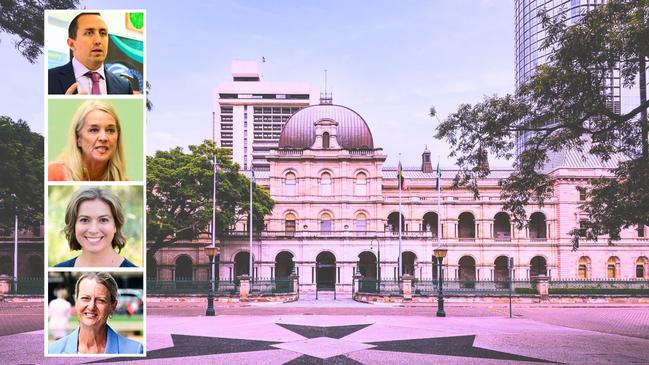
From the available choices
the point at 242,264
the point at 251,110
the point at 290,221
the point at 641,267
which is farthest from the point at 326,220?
the point at 251,110

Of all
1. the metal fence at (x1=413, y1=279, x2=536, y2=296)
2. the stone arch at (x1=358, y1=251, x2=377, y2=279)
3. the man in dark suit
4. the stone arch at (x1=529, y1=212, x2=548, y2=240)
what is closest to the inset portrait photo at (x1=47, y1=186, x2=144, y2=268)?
the man in dark suit

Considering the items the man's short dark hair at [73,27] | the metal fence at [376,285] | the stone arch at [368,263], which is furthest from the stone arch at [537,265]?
the man's short dark hair at [73,27]

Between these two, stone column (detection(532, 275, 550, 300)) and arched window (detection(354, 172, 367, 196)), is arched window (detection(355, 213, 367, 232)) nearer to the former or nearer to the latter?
arched window (detection(354, 172, 367, 196))

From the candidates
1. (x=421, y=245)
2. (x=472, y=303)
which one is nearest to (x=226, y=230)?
(x=421, y=245)

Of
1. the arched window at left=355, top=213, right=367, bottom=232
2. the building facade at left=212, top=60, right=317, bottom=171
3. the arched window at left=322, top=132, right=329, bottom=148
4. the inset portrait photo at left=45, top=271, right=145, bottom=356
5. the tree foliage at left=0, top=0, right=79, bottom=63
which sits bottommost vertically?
the inset portrait photo at left=45, top=271, right=145, bottom=356

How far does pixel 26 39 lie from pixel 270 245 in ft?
149

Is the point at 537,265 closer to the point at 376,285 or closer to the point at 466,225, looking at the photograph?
the point at 466,225

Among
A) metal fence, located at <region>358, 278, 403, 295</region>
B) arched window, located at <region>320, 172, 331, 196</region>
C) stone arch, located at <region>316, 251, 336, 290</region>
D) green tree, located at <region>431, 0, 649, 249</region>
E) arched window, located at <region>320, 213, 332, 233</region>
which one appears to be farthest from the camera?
arched window, located at <region>320, 172, 331, 196</region>

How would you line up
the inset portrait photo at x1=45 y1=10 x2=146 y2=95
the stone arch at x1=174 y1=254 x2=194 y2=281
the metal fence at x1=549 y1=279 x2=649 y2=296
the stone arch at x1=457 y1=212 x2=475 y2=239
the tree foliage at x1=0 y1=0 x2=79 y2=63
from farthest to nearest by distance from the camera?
the stone arch at x1=457 y1=212 x2=475 y2=239 < the stone arch at x1=174 y1=254 x2=194 y2=281 < the metal fence at x1=549 y1=279 x2=649 y2=296 < the tree foliage at x1=0 y1=0 x2=79 y2=63 < the inset portrait photo at x1=45 y1=10 x2=146 y2=95

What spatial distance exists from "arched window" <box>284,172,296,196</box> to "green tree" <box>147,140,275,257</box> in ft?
33.2

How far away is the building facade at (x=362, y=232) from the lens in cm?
5444

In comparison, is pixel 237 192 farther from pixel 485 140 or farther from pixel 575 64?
pixel 575 64

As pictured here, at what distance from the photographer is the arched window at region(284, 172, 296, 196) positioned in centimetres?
5853

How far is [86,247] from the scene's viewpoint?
6.17 metres
